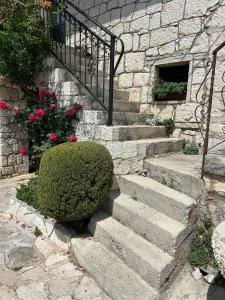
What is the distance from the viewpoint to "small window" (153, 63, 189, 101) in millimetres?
4348

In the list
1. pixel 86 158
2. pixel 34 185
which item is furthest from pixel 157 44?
pixel 34 185

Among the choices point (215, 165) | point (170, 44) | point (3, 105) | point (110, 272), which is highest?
point (170, 44)

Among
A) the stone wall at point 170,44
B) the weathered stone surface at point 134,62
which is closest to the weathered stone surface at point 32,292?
the stone wall at point 170,44

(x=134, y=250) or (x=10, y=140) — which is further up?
(x=10, y=140)

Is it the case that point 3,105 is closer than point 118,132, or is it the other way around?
point 118,132

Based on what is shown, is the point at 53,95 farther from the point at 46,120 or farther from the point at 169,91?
the point at 169,91

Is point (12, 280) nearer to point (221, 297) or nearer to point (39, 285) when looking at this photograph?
point (39, 285)

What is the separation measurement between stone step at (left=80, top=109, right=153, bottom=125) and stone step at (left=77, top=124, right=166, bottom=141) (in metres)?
0.10

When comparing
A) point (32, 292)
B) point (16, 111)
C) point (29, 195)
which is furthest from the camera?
point (16, 111)

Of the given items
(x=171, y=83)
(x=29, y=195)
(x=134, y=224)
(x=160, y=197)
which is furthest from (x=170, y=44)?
(x=29, y=195)

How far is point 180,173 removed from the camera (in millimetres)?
2893

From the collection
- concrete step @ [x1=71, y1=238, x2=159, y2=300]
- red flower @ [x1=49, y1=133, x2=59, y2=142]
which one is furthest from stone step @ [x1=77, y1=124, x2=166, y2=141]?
concrete step @ [x1=71, y1=238, x2=159, y2=300]

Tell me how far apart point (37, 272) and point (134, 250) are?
3.32 ft

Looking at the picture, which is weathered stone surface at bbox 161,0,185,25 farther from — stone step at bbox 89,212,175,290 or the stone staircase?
stone step at bbox 89,212,175,290
